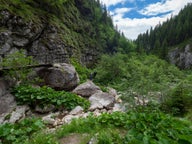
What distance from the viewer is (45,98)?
7.16 metres

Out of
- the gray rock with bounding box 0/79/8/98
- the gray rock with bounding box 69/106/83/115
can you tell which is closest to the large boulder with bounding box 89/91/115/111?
the gray rock with bounding box 69/106/83/115

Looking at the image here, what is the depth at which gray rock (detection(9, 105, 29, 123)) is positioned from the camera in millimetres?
5983

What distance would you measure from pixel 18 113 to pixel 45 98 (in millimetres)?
1173

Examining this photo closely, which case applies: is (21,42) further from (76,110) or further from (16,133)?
(16,133)

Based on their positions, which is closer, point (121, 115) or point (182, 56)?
point (121, 115)

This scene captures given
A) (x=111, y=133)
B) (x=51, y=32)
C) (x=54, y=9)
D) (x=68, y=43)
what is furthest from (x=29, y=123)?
(x=54, y=9)

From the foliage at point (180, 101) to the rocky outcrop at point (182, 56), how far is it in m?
46.3

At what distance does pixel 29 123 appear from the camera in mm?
4906

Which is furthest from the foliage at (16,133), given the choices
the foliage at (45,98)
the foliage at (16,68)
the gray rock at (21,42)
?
the gray rock at (21,42)

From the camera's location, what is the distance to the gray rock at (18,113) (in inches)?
236

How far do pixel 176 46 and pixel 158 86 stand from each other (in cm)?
6138

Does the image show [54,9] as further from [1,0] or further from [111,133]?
[111,133]

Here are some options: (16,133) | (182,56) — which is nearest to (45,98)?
(16,133)

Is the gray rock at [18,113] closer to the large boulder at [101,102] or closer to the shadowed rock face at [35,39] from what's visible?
the large boulder at [101,102]
